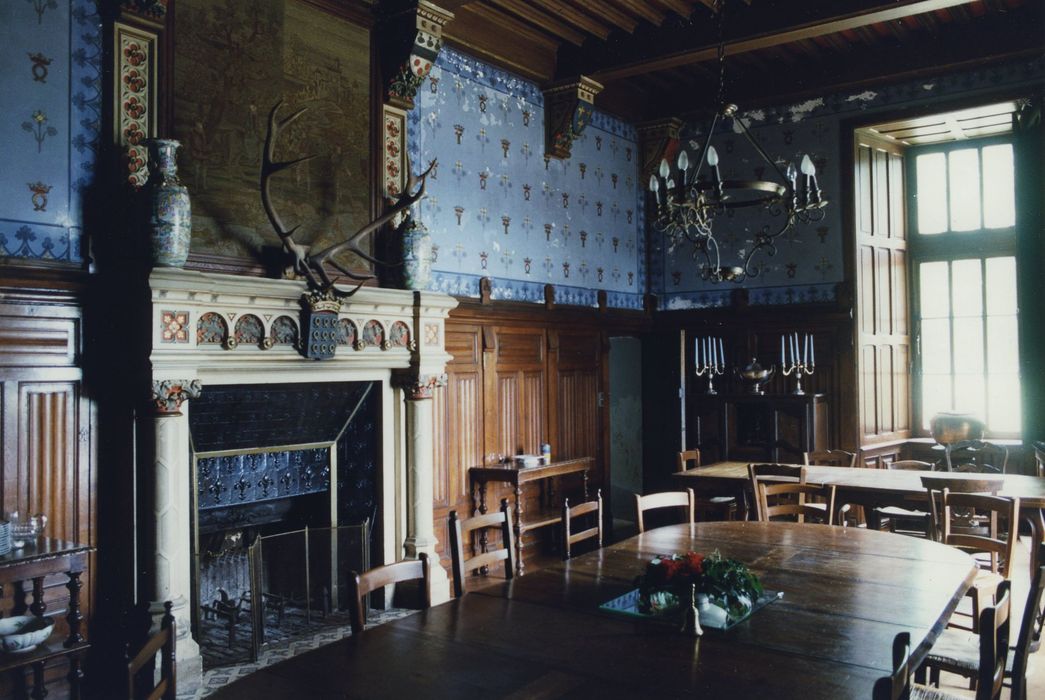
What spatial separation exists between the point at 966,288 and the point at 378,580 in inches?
288

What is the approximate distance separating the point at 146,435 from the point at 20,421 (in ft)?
1.87

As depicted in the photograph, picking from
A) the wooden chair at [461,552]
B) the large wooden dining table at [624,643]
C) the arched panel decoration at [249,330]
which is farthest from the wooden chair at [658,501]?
the arched panel decoration at [249,330]

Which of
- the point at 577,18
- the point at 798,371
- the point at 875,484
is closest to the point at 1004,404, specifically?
the point at 798,371

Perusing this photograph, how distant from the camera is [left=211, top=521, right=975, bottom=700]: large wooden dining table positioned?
7.61 feet

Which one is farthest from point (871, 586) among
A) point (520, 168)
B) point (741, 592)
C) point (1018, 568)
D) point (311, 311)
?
point (520, 168)

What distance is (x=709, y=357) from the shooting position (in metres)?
8.43

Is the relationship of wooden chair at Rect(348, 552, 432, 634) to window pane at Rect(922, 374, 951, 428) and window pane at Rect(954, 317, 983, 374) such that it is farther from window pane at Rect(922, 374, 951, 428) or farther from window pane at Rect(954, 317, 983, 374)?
window pane at Rect(954, 317, 983, 374)

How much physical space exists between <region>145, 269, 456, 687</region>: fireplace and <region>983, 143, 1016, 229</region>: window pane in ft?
18.6

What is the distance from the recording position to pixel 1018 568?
6570mm

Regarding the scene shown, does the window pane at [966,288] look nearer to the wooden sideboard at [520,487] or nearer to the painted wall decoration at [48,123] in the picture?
the wooden sideboard at [520,487]

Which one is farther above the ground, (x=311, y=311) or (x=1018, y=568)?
(x=311, y=311)

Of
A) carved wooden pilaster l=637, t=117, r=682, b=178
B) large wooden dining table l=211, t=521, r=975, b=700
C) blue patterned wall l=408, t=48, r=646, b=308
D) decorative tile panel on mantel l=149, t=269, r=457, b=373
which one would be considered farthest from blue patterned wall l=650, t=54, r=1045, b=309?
large wooden dining table l=211, t=521, r=975, b=700

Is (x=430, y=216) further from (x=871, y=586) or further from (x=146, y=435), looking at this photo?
(x=871, y=586)

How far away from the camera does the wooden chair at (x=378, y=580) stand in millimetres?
2861
